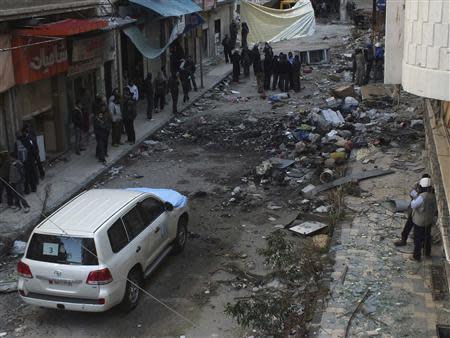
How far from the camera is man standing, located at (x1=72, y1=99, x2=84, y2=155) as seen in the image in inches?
681

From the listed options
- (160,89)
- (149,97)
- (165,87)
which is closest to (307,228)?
(149,97)

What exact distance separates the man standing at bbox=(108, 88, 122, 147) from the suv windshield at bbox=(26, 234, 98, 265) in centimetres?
934

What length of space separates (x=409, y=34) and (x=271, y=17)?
32.4 metres

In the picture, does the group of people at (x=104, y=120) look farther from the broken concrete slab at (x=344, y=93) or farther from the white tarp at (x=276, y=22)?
the white tarp at (x=276, y=22)

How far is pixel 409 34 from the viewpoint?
19.4ft

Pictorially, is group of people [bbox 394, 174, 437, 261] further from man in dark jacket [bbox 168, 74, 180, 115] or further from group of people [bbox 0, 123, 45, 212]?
man in dark jacket [bbox 168, 74, 180, 115]

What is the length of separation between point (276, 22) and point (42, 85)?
929 inches

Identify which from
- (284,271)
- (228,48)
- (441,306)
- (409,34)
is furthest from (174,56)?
(409,34)

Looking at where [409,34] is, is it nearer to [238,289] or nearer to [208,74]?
[238,289]

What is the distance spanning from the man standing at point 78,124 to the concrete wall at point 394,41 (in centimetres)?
1156

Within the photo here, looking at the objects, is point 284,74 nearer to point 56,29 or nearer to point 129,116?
point 129,116

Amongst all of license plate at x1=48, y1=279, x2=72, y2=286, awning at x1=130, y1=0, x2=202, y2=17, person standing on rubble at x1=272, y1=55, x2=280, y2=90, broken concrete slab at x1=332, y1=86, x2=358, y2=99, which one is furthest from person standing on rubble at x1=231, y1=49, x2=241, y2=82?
license plate at x1=48, y1=279, x2=72, y2=286

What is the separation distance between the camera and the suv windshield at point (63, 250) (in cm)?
866

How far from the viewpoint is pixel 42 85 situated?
16.5 m
